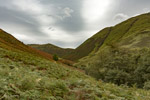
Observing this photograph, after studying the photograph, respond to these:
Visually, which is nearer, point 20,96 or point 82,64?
point 20,96

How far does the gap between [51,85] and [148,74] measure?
2681cm

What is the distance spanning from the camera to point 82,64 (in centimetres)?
7219

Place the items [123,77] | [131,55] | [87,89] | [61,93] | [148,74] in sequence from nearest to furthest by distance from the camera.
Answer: [61,93] → [87,89] → [148,74] → [123,77] → [131,55]

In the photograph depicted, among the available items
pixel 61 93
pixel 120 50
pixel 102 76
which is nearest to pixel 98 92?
pixel 61 93

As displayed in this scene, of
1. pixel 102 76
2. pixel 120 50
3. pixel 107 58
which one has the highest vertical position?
pixel 120 50

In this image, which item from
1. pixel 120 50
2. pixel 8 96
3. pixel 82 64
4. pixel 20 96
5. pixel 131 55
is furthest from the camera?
pixel 82 64

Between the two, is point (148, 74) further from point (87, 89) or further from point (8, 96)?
point (8, 96)

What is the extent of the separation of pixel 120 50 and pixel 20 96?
36.1 m

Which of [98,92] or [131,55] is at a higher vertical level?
[131,55]

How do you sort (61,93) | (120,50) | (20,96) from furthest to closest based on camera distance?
(120,50) → (61,93) → (20,96)

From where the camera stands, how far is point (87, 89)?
6.47 meters

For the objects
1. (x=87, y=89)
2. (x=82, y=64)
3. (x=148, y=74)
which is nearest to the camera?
(x=87, y=89)

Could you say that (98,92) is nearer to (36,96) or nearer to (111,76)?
(36,96)

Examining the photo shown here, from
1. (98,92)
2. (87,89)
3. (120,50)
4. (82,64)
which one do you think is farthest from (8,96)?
(82,64)
